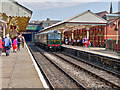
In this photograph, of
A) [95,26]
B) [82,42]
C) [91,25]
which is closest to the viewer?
[91,25]

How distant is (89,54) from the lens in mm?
18156

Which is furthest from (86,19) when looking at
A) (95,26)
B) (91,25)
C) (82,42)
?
(82,42)

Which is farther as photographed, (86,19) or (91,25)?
(91,25)

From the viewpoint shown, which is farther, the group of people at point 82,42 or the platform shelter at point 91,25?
the platform shelter at point 91,25

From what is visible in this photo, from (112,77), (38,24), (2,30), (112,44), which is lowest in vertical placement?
(112,77)

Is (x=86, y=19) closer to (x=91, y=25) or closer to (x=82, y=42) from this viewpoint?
(x=91, y=25)

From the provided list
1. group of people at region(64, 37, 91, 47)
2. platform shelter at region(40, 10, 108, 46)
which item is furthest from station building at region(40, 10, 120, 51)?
group of people at region(64, 37, 91, 47)

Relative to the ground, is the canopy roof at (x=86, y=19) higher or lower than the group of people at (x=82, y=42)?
higher

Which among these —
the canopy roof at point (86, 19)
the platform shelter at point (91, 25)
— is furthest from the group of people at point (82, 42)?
the canopy roof at point (86, 19)

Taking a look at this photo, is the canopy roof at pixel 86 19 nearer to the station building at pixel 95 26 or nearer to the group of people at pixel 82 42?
the station building at pixel 95 26

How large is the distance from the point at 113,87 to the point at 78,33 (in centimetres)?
3035

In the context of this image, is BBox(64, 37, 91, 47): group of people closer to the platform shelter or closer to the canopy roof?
the platform shelter

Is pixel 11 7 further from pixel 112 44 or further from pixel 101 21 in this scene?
pixel 101 21

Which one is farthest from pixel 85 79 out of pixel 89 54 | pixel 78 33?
pixel 78 33
